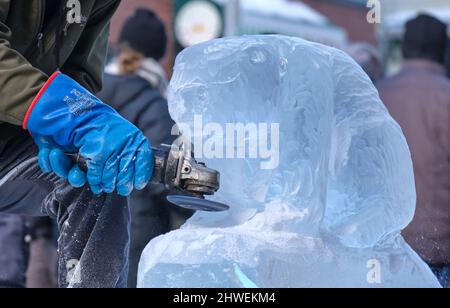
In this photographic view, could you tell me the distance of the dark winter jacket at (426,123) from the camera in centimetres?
338

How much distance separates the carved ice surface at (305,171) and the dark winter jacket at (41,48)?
1.12ft

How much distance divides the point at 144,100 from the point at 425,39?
1302mm

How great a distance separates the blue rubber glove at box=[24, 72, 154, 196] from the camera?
→ 6.63ft

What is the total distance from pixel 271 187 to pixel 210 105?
0.24m

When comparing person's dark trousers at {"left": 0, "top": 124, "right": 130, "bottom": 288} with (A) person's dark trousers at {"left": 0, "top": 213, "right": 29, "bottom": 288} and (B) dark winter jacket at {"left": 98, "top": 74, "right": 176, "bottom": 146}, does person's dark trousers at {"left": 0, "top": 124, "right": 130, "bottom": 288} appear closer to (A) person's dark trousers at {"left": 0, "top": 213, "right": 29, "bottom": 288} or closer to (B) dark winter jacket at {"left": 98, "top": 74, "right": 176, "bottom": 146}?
(B) dark winter jacket at {"left": 98, "top": 74, "right": 176, "bottom": 146}

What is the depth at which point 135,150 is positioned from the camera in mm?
2023

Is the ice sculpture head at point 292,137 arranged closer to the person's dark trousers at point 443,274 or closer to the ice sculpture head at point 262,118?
the ice sculpture head at point 262,118

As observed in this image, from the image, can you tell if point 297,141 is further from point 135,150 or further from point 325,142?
point 135,150

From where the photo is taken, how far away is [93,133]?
2.03 metres

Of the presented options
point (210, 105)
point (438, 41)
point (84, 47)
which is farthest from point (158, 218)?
point (438, 41)

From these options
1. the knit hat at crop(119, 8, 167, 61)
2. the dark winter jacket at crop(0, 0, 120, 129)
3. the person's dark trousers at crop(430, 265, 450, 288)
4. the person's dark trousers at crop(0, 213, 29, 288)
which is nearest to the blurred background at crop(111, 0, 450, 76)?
the knit hat at crop(119, 8, 167, 61)

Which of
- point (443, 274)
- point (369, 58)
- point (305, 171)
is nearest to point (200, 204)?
point (305, 171)

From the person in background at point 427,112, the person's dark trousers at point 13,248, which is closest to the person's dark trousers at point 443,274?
the person in background at point 427,112

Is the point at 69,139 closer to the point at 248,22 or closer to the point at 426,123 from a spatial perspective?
the point at 426,123
